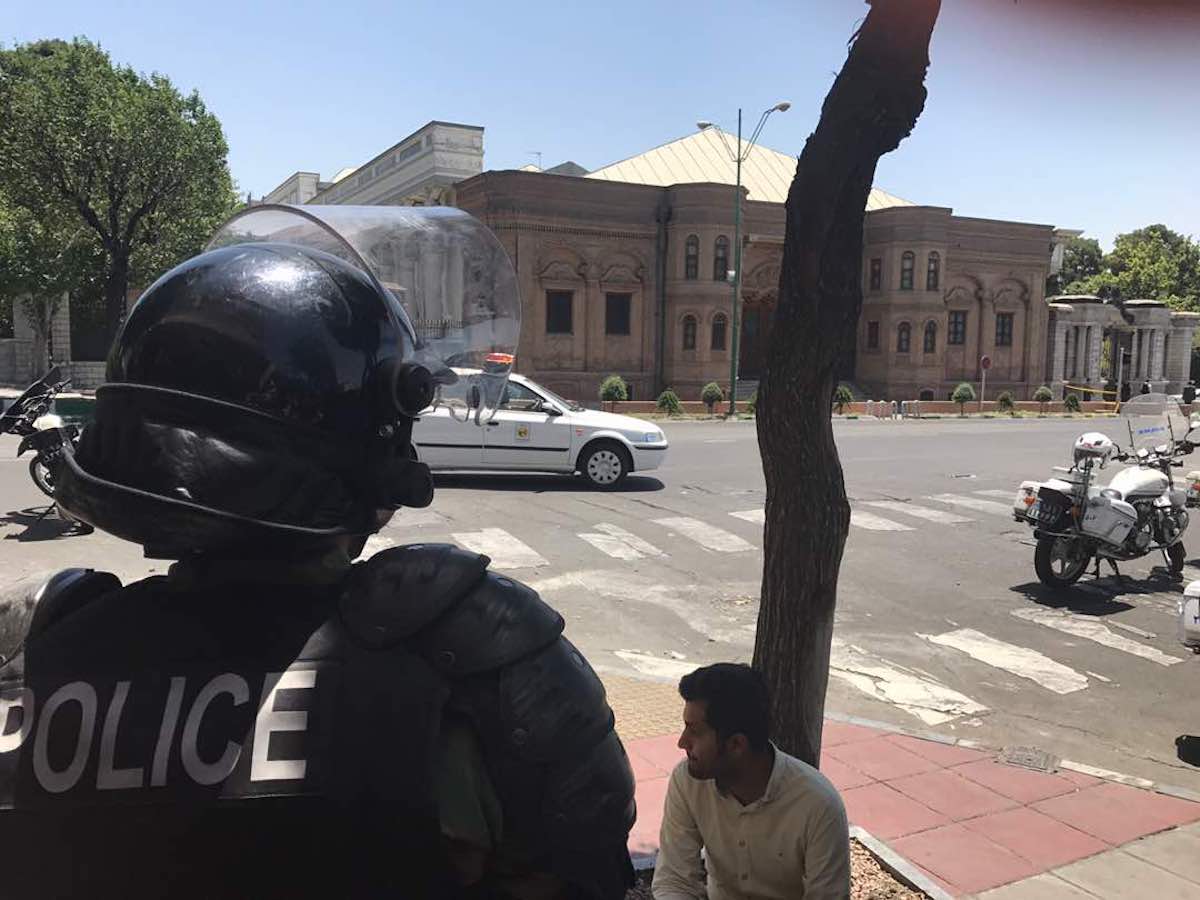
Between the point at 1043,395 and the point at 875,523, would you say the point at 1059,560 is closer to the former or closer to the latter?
the point at 875,523

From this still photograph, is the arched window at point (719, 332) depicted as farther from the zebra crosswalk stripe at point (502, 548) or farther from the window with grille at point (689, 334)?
the zebra crosswalk stripe at point (502, 548)

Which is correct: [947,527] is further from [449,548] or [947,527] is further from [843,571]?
[449,548]

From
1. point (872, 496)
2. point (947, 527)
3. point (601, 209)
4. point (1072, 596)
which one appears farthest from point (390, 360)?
point (601, 209)

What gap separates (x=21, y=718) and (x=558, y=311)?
37950 mm

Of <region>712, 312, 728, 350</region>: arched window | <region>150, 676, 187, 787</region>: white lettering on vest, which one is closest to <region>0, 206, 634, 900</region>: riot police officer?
<region>150, 676, 187, 787</region>: white lettering on vest

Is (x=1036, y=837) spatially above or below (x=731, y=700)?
below

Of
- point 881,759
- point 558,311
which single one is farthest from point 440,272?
point 558,311

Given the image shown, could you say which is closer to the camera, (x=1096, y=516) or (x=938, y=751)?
(x=938, y=751)

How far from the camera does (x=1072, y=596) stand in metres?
8.50

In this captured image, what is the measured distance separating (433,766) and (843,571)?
28.6ft

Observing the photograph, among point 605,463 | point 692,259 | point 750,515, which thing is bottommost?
point 750,515

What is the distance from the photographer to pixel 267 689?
120 centimetres

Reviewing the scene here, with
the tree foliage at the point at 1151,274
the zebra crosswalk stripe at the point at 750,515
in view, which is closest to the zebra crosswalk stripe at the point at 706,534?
the zebra crosswalk stripe at the point at 750,515

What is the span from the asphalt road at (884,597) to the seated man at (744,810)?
337cm
